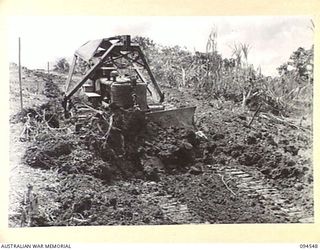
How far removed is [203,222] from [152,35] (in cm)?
41

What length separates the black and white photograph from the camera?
52.5 inches

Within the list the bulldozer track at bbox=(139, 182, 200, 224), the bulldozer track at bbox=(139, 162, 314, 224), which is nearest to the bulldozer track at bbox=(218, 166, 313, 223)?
the bulldozer track at bbox=(139, 162, 314, 224)

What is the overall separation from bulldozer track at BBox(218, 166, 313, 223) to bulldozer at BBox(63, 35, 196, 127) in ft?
0.58

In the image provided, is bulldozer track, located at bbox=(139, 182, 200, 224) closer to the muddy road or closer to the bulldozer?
the muddy road

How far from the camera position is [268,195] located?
1.37 metres

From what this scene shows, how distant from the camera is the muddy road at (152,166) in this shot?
1.33 metres

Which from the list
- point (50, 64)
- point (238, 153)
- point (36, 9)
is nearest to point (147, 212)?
point (238, 153)

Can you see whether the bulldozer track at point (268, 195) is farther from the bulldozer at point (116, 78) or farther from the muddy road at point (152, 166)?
the bulldozer at point (116, 78)

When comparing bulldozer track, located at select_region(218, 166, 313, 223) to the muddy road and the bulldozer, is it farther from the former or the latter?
the bulldozer

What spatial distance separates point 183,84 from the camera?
1384 millimetres

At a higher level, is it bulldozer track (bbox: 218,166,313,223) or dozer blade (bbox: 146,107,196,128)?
dozer blade (bbox: 146,107,196,128)

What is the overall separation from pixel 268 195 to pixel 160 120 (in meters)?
0.29

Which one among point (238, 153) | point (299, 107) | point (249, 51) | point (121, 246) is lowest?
point (121, 246)

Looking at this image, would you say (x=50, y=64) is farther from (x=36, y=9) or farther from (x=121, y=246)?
(x=121, y=246)
